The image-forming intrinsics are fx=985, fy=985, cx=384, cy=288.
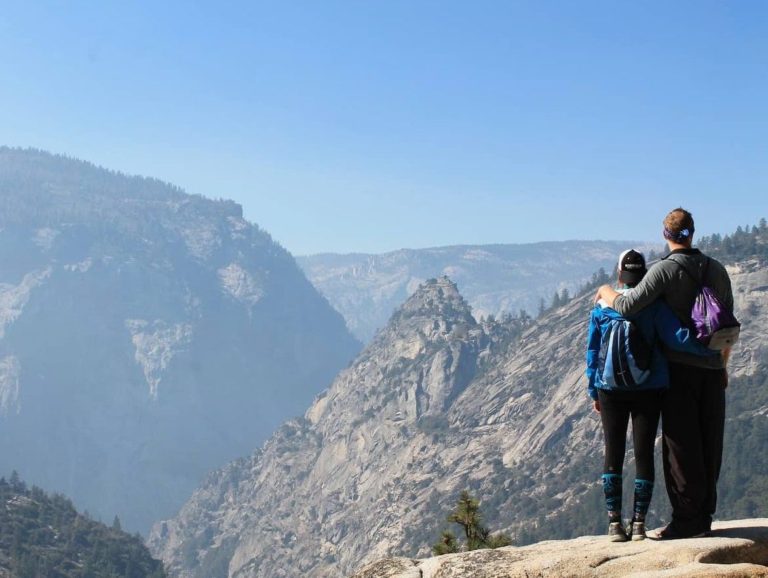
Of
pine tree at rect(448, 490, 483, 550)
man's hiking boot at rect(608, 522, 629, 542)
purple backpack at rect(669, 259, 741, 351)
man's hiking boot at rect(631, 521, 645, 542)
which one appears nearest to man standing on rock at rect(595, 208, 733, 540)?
purple backpack at rect(669, 259, 741, 351)

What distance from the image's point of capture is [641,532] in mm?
13672

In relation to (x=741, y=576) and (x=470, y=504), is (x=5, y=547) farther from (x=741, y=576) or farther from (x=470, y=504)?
(x=741, y=576)

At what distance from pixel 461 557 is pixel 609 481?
2417 mm

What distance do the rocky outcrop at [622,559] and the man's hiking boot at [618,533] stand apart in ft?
0.53

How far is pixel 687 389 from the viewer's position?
43.9 feet

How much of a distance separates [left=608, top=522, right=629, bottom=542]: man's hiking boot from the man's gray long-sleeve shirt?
2.49 metres

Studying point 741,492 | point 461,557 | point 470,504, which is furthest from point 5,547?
point 461,557

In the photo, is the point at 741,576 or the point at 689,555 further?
the point at 689,555

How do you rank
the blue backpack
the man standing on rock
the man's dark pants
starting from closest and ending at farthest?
the blue backpack → the man standing on rock → the man's dark pants

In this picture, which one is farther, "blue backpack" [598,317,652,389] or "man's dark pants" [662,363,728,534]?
"man's dark pants" [662,363,728,534]

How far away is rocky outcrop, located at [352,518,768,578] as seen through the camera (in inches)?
473

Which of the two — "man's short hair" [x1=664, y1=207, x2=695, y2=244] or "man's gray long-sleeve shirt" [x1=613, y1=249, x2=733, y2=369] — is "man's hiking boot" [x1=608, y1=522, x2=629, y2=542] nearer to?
"man's gray long-sleeve shirt" [x1=613, y1=249, x2=733, y2=369]

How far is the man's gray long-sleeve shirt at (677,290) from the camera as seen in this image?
518 inches

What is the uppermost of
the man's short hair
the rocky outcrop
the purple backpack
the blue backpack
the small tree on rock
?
the man's short hair
